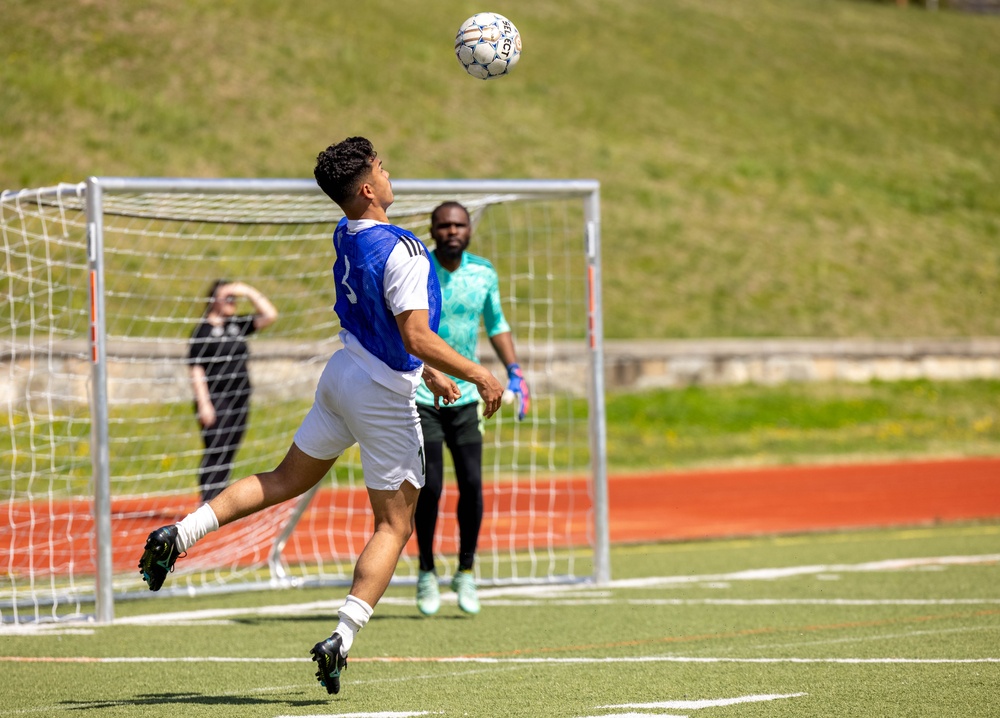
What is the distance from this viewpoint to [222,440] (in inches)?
505

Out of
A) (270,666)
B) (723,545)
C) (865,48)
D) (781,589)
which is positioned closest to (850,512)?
(723,545)

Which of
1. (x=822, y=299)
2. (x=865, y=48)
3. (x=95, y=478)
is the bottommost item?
(x=95, y=478)

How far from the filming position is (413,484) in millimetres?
5820

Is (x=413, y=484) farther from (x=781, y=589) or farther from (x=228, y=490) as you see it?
(x=781, y=589)

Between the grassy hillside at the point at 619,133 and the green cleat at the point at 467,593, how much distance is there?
676 inches

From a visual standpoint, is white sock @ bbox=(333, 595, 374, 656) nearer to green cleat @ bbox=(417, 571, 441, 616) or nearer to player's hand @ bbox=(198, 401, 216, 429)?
green cleat @ bbox=(417, 571, 441, 616)

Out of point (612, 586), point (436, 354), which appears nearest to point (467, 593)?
point (612, 586)

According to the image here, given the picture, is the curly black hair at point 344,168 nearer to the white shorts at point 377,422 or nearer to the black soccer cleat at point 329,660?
the white shorts at point 377,422

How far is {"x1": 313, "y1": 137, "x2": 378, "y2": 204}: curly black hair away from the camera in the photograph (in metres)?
5.81

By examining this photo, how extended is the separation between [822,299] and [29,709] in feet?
78.8

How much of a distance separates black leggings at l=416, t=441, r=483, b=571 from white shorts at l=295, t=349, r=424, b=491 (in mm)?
2733

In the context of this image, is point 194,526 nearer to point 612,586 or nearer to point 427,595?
point 427,595

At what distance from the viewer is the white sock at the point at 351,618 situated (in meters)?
5.44

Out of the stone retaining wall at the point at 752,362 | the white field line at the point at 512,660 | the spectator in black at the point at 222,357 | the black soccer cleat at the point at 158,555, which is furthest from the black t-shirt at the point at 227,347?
the black soccer cleat at the point at 158,555
